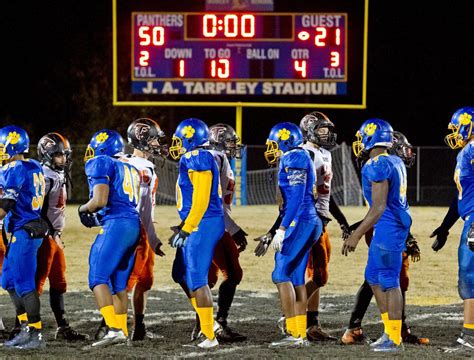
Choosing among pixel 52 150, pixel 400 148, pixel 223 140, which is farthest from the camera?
pixel 223 140

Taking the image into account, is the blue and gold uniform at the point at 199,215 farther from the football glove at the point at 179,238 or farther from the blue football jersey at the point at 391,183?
the blue football jersey at the point at 391,183

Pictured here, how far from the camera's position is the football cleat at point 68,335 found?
28.8 ft

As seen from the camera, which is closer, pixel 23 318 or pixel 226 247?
pixel 23 318

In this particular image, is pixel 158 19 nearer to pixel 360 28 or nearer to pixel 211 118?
pixel 360 28

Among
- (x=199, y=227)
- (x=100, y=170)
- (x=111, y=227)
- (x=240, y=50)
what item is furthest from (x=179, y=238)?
(x=240, y=50)

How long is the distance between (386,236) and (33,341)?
9.58 ft

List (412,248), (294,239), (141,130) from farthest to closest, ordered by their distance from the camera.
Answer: (141,130) < (412,248) < (294,239)

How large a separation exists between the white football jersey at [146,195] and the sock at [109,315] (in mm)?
777

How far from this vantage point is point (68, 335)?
28.9 feet

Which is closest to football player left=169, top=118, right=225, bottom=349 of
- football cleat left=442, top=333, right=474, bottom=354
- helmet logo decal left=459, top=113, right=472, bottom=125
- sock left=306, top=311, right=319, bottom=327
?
sock left=306, top=311, right=319, bottom=327

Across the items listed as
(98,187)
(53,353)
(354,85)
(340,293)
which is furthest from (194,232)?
(354,85)

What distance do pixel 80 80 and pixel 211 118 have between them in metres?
8.88

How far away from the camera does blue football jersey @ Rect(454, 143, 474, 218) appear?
848 cm

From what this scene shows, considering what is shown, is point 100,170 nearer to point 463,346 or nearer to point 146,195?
point 146,195
